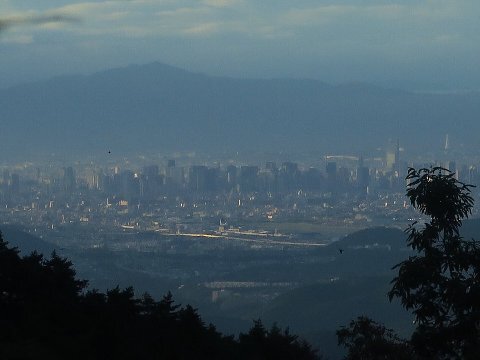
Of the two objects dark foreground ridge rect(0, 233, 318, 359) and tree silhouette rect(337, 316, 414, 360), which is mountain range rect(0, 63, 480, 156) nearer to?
dark foreground ridge rect(0, 233, 318, 359)

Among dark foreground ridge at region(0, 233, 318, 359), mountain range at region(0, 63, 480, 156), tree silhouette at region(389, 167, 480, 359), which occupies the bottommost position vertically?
dark foreground ridge at region(0, 233, 318, 359)

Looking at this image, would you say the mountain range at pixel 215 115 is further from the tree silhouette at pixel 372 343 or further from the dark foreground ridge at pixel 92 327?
the tree silhouette at pixel 372 343

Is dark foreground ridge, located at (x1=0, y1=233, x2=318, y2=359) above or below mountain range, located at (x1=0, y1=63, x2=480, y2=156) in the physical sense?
below

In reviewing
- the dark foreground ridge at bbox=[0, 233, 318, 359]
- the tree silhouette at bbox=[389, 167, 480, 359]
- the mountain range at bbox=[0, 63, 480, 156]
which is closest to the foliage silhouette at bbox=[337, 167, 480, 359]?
the tree silhouette at bbox=[389, 167, 480, 359]

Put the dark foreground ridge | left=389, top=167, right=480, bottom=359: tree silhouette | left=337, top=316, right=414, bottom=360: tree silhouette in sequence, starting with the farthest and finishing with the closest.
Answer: left=337, top=316, right=414, bottom=360: tree silhouette
the dark foreground ridge
left=389, top=167, right=480, bottom=359: tree silhouette

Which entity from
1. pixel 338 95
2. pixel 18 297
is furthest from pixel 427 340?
pixel 338 95

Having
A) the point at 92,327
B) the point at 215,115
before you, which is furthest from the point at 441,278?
the point at 215,115

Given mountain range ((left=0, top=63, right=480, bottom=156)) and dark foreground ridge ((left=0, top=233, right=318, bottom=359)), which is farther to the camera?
mountain range ((left=0, top=63, right=480, bottom=156))

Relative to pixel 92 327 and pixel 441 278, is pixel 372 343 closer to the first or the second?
pixel 441 278

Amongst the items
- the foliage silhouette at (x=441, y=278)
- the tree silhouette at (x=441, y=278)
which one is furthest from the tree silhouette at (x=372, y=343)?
the tree silhouette at (x=441, y=278)
